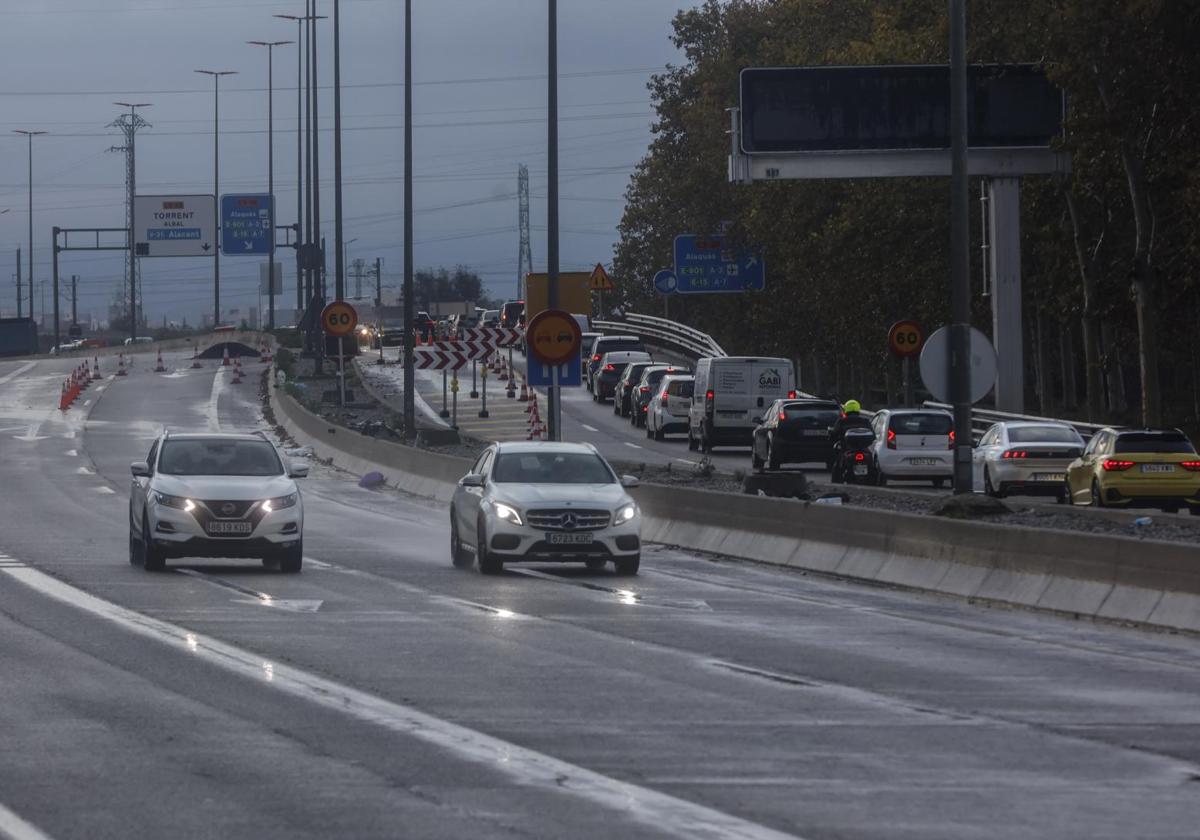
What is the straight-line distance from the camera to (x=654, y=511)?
3009cm

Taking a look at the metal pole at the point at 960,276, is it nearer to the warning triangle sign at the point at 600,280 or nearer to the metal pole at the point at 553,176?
the metal pole at the point at 553,176

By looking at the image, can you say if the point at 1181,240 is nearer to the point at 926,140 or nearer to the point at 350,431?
the point at 926,140

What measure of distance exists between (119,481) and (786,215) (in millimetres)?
32422

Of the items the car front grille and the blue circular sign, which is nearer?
the car front grille

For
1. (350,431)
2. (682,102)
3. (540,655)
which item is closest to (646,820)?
(540,655)

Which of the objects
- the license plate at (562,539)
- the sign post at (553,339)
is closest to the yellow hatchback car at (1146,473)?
the sign post at (553,339)

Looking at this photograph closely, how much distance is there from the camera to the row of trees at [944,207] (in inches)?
1870

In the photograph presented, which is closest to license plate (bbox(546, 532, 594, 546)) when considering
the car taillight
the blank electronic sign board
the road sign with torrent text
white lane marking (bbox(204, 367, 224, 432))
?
the car taillight

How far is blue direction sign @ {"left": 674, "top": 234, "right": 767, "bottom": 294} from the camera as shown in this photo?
81750 mm

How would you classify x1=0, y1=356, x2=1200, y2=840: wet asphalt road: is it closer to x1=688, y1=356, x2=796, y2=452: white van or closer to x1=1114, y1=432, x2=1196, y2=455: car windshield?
x1=1114, y1=432, x2=1196, y2=455: car windshield

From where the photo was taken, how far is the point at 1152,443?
1302 inches

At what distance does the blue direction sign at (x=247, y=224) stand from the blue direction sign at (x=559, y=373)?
6840 cm

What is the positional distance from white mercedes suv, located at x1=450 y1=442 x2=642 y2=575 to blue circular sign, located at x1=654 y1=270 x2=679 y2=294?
54.6m

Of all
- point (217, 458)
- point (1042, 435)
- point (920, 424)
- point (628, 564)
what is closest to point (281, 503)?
point (217, 458)
